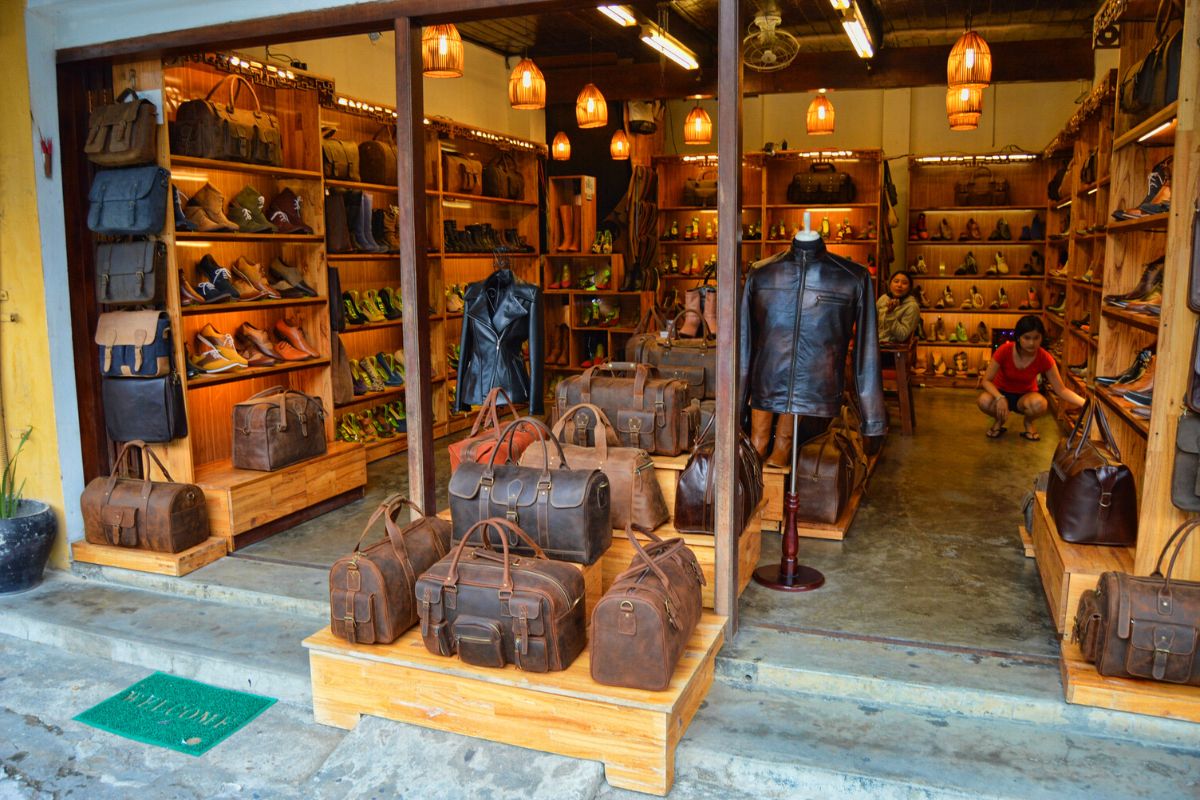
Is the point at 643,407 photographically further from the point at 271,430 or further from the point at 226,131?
the point at 226,131

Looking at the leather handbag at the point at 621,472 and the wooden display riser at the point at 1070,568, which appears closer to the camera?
the wooden display riser at the point at 1070,568

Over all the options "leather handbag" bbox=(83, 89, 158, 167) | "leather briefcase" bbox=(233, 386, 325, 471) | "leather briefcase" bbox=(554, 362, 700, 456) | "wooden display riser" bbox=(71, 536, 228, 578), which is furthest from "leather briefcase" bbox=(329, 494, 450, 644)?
"leather handbag" bbox=(83, 89, 158, 167)

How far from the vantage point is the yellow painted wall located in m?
4.78

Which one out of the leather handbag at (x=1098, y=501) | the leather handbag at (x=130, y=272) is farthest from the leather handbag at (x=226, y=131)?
the leather handbag at (x=1098, y=501)

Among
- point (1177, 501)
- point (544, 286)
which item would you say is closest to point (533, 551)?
point (1177, 501)

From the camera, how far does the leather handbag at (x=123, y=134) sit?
4.72m

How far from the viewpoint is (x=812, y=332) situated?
162 inches

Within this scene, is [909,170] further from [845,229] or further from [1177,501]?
[1177,501]

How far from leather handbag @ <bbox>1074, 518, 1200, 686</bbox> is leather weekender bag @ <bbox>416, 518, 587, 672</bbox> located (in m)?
1.79

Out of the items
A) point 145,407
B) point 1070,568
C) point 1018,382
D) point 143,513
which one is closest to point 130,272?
point 145,407

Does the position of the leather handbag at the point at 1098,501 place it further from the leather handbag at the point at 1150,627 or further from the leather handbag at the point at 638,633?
the leather handbag at the point at 638,633

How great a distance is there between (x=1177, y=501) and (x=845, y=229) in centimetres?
828

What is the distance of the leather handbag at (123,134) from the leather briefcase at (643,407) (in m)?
2.49

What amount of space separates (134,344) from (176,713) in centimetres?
208
